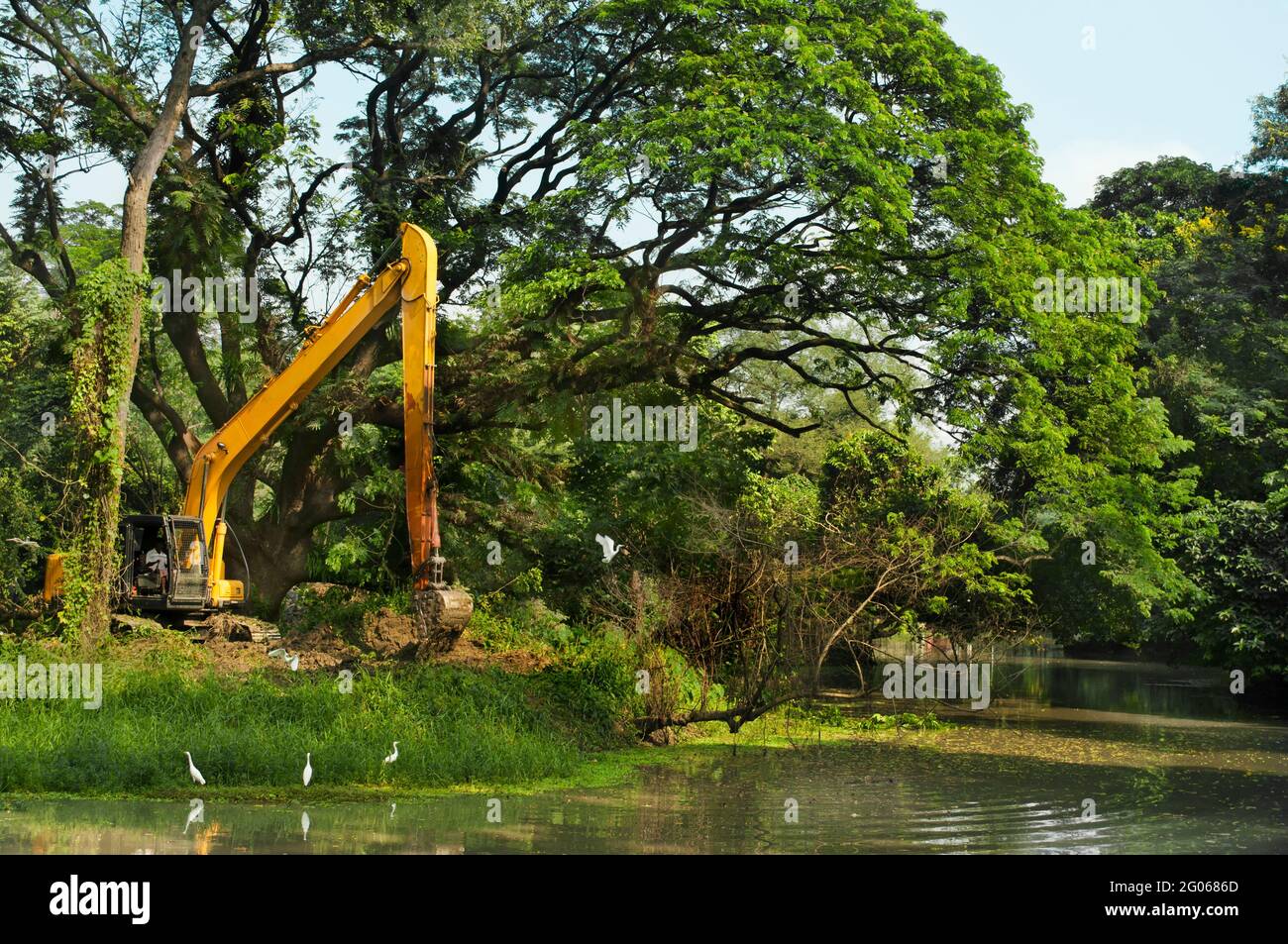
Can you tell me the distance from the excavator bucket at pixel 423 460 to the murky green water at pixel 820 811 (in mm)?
2973

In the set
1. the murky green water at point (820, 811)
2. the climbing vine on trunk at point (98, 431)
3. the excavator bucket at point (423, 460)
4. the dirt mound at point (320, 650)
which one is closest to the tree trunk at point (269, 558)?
the dirt mound at point (320, 650)

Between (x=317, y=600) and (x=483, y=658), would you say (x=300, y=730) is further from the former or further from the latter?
(x=317, y=600)

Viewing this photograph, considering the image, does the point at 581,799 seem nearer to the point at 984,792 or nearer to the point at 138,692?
the point at 984,792

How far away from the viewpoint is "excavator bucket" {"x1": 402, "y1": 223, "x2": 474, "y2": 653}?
1495cm

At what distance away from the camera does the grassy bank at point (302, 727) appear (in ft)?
39.8

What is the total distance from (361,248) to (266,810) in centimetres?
1366

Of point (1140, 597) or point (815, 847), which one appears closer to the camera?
point (815, 847)

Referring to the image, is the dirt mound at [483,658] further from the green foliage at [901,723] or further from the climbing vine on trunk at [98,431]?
the green foliage at [901,723]

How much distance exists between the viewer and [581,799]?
12531 mm

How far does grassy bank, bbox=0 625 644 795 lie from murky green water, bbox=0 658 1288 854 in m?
0.70

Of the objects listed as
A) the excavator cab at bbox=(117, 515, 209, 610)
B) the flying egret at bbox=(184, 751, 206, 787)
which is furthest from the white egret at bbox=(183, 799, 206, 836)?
the excavator cab at bbox=(117, 515, 209, 610)

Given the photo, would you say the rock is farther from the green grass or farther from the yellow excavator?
the green grass

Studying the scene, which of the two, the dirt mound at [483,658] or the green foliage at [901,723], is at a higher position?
the dirt mound at [483,658]

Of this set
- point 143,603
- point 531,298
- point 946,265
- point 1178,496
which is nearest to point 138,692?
point 143,603
